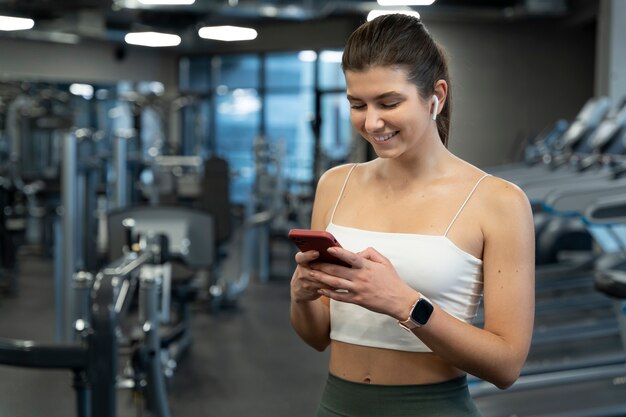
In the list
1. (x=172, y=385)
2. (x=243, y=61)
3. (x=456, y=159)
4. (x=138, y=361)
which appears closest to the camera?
(x=456, y=159)

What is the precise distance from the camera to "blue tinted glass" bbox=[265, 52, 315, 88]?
13.1 m

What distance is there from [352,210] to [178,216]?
3.41m

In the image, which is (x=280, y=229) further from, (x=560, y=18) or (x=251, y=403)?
(x=560, y=18)

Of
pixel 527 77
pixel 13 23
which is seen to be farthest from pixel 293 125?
pixel 13 23

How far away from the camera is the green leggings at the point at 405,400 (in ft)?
3.92

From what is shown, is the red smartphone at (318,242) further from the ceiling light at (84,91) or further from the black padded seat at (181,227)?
the ceiling light at (84,91)

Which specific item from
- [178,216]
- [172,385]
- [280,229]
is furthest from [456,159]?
[280,229]

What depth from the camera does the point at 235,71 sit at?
1383 cm

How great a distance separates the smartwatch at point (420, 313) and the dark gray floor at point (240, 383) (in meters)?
2.29

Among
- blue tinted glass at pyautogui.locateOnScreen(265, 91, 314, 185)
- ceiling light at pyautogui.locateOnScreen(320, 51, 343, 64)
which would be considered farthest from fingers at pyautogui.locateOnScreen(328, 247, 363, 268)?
blue tinted glass at pyautogui.locateOnScreen(265, 91, 314, 185)

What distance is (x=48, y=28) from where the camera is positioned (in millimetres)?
4262

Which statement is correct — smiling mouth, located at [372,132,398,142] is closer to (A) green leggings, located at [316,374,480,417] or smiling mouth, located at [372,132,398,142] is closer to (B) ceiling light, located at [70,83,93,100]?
(A) green leggings, located at [316,374,480,417]

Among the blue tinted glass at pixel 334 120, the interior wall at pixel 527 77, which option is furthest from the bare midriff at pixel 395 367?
the blue tinted glass at pixel 334 120

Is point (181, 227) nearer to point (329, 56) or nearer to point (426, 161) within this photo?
point (426, 161)
